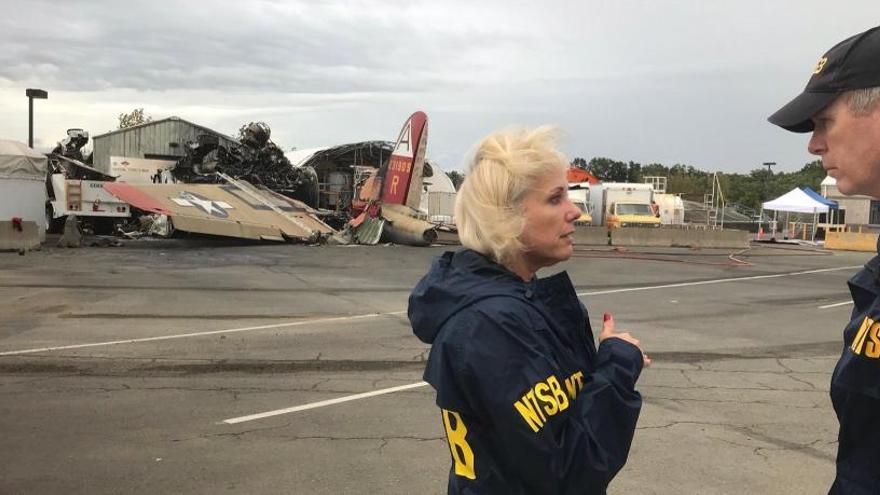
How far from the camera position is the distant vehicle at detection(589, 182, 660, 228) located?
3294 centimetres

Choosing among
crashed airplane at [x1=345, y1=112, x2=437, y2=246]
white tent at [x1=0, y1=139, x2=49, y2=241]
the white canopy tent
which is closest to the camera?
white tent at [x1=0, y1=139, x2=49, y2=241]

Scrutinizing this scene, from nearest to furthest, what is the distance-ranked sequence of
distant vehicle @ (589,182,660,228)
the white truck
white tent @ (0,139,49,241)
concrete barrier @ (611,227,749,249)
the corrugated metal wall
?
white tent @ (0,139,49,241) → the white truck → concrete barrier @ (611,227,749,249) → distant vehicle @ (589,182,660,228) → the corrugated metal wall

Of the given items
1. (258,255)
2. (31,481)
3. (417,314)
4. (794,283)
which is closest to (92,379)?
(31,481)

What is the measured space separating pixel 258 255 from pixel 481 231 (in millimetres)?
20005

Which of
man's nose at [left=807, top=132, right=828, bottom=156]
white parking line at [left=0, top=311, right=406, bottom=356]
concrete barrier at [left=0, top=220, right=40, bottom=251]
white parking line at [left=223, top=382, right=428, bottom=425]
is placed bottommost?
white parking line at [left=0, top=311, right=406, bottom=356]

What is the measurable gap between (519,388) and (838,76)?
1072mm

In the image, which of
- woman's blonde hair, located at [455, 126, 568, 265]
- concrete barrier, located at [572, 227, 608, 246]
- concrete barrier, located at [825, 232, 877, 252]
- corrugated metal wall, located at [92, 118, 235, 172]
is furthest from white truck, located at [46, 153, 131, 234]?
concrete barrier, located at [825, 232, 877, 252]

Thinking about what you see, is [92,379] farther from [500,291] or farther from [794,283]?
[794,283]

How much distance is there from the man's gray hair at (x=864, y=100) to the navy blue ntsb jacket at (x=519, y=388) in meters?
0.80

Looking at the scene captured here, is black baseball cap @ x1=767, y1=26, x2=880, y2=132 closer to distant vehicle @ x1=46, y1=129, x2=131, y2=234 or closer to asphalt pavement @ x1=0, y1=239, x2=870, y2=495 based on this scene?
asphalt pavement @ x1=0, y1=239, x2=870, y2=495

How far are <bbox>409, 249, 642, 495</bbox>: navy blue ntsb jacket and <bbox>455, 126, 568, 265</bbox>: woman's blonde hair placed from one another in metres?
0.10

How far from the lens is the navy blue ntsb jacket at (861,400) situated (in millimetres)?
1516

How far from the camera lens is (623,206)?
34.2 meters

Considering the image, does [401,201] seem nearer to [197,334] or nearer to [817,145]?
[197,334]
